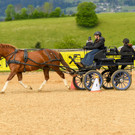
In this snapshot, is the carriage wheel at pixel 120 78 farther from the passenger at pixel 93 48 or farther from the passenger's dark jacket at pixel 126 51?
the passenger at pixel 93 48

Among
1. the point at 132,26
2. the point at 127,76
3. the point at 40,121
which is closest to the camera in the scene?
the point at 40,121

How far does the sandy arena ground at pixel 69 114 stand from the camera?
808 cm

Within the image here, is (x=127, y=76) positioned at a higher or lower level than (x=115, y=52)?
lower

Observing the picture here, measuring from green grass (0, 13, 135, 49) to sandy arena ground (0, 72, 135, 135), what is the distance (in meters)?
78.1

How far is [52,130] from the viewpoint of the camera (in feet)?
26.3

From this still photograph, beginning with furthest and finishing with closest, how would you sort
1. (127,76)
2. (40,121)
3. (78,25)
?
(78,25)
(127,76)
(40,121)

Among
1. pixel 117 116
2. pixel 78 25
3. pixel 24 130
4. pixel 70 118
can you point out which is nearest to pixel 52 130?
pixel 24 130

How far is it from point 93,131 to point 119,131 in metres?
0.56

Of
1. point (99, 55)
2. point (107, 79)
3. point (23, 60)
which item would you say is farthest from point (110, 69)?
point (23, 60)

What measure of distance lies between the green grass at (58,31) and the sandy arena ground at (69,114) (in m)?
78.1

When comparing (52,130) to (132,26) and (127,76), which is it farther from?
(132,26)

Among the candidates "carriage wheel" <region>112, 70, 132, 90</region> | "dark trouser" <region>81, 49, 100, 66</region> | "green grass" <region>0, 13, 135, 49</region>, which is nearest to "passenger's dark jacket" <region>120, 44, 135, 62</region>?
"carriage wheel" <region>112, 70, 132, 90</region>

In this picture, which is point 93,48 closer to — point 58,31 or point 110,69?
point 110,69

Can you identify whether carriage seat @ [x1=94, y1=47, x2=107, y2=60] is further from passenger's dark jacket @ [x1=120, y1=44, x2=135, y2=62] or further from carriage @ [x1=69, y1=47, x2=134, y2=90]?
passenger's dark jacket @ [x1=120, y1=44, x2=135, y2=62]
